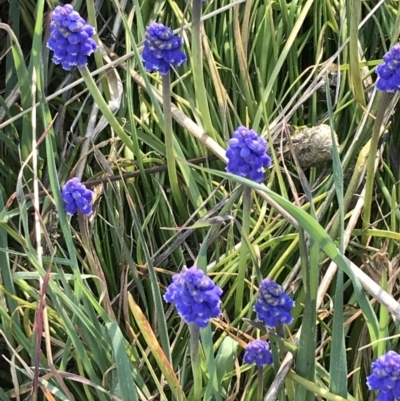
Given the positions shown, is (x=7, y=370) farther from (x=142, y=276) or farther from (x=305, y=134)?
(x=305, y=134)

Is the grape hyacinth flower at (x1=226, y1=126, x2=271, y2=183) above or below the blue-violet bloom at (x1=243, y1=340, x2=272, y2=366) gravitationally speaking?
above

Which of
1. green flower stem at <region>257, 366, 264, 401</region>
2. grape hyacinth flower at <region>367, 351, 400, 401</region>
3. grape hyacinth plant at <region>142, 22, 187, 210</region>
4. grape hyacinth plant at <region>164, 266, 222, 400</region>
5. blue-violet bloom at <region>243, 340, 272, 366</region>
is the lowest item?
green flower stem at <region>257, 366, 264, 401</region>

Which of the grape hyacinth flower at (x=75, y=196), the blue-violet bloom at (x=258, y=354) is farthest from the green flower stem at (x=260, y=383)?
the grape hyacinth flower at (x=75, y=196)

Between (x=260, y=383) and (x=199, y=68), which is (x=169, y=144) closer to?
(x=199, y=68)

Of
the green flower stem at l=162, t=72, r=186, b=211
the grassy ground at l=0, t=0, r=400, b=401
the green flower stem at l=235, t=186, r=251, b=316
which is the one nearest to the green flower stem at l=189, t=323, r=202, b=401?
the grassy ground at l=0, t=0, r=400, b=401

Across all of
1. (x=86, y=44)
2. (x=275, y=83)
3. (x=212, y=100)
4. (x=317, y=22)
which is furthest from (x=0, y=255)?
(x=317, y=22)

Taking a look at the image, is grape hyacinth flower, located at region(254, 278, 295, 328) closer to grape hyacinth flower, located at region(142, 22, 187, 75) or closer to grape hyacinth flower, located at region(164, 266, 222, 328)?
grape hyacinth flower, located at region(164, 266, 222, 328)

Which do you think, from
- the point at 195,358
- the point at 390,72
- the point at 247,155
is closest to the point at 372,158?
the point at 390,72

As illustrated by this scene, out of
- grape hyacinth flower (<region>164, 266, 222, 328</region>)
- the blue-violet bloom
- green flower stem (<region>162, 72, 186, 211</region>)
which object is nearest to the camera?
grape hyacinth flower (<region>164, 266, 222, 328</region>)
